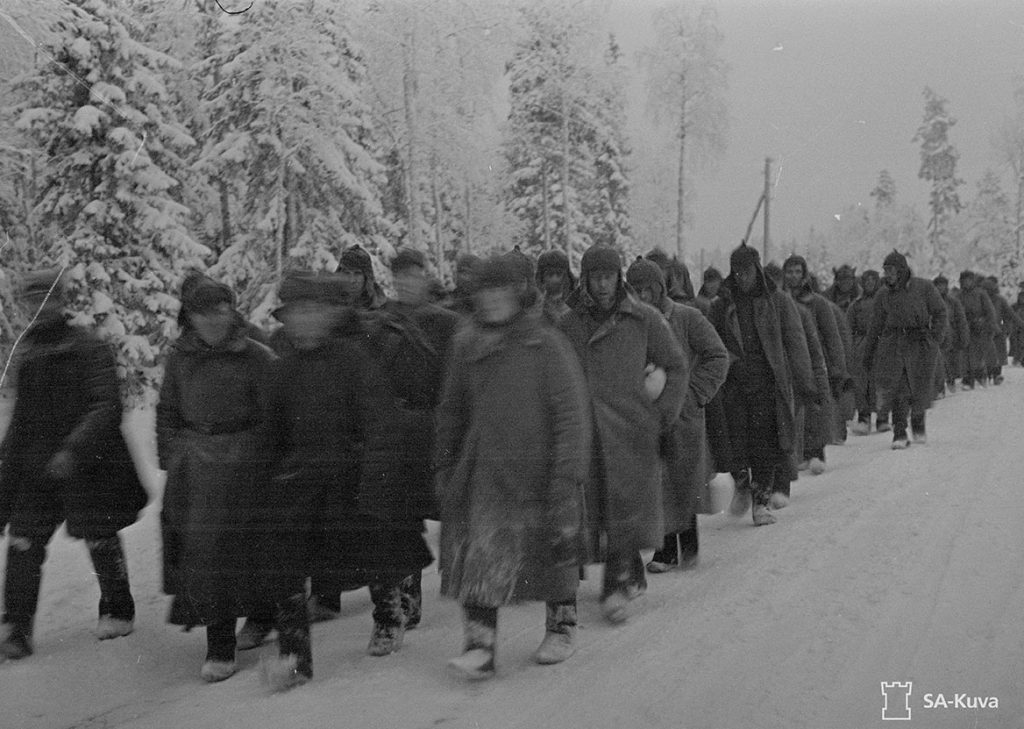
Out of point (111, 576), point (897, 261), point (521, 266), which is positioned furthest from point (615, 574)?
point (897, 261)

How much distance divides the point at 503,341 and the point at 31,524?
10.0 ft

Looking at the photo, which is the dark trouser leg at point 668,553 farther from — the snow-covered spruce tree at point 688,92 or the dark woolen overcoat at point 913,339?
the snow-covered spruce tree at point 688,92

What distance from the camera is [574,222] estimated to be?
39500 millimetres

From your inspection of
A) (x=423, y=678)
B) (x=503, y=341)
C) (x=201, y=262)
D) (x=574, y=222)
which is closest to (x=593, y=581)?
(x=423, y=678)

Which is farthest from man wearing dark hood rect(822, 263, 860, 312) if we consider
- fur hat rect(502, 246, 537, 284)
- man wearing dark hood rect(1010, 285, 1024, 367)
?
man wearing dark hood rect(1010, 285, 1024, 367)

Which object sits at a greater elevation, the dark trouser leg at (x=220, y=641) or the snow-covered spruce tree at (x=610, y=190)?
the snow-covered spruce tree at (x=610, y=190)

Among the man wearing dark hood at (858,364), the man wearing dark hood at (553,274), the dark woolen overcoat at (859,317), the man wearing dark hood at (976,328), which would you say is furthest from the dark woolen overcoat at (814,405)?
the man wearing dark hood at (976,328)

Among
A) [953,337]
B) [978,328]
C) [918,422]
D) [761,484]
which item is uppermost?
[978,328]

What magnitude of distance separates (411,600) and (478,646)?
3.98 ft

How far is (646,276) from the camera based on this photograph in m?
7.07

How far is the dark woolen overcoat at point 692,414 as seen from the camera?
6871 mm

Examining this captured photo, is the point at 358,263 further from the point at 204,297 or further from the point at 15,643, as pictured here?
the point at 15,643

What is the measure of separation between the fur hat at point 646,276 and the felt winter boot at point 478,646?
2942mm

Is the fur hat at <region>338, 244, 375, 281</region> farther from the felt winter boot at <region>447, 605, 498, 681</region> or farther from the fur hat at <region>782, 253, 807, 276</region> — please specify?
the fur hat at <region>782, 253, 807, 276</region>
